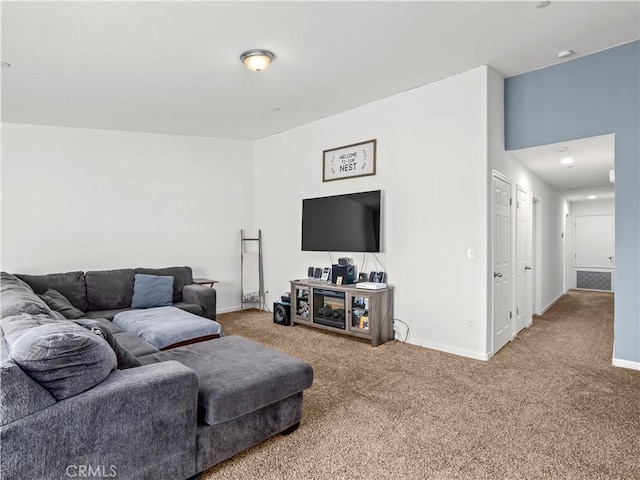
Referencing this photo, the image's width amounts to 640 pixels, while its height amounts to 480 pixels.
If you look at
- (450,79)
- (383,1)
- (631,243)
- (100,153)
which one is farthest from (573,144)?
(100,153)

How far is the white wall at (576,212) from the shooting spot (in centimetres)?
842

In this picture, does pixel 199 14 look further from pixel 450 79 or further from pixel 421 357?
pixel 421 357

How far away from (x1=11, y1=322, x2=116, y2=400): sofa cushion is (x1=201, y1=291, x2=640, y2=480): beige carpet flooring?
31.1 inches

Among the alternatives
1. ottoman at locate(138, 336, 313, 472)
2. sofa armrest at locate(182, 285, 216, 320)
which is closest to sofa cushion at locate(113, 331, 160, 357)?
ottoman at locate(138, 336, 313, 472)

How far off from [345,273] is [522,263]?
235 cm

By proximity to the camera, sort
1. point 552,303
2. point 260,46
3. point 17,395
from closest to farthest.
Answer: point 17,395 → point 260,46 → point 552,303

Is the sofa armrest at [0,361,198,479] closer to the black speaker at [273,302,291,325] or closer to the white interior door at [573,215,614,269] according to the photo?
the black speaker at [273,302,291,325]

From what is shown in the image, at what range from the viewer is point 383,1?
8.07ft

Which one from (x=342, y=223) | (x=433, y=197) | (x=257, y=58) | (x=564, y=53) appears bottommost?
(x=342, y=223)

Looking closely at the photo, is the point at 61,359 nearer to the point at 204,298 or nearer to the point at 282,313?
the point at 204,298

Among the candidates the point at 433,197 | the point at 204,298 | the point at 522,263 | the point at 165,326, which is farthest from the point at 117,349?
the point at 522,263

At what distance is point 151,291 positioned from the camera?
14.3 ft

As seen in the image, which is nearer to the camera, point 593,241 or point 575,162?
point 575,162

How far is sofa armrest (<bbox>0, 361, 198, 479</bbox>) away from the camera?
4.33 feet
